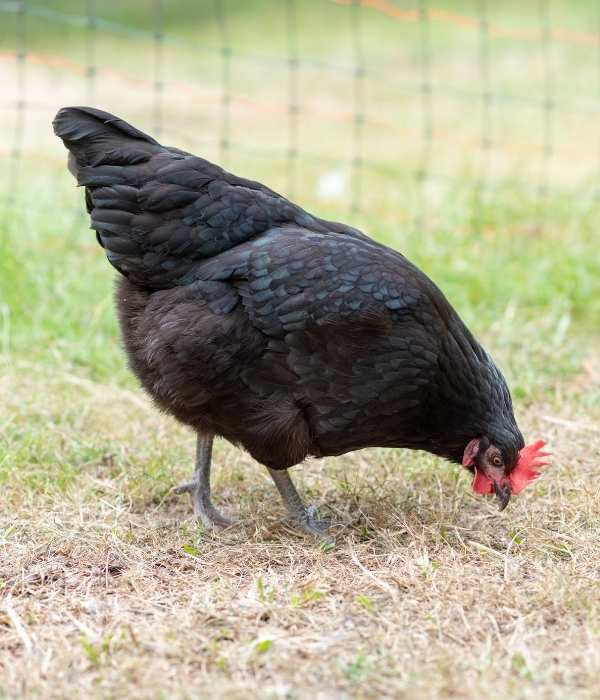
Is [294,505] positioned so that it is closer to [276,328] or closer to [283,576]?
[283,576]

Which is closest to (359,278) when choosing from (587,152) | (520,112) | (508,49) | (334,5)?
(587,152)

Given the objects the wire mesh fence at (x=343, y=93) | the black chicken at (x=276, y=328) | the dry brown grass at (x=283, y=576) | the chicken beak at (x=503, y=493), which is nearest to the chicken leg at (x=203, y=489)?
the dry brown grass at (x=283, y=576)

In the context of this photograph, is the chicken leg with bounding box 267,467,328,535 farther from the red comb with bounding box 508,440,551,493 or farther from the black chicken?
the red comb with bounding box 508,440,551,493

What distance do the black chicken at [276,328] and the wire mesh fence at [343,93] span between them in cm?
315

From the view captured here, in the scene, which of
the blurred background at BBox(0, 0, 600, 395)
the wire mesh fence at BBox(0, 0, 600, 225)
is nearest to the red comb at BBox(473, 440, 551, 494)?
the blurred background at BBox(0, 0, 600, 395)

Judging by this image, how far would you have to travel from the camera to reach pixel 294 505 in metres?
3.90

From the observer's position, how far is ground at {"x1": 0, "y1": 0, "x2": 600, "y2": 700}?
2705 mm

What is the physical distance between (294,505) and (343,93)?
34.7 feet

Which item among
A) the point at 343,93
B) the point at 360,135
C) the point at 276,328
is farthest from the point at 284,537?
the point at 343,93

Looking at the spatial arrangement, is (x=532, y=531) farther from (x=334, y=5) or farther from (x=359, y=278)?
(x=334, y=5)

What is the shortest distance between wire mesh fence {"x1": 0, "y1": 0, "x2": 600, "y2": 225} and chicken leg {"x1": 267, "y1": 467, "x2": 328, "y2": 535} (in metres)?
3.78

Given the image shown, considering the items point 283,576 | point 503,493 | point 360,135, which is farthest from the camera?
point 360,135

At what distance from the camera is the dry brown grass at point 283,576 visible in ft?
8.75

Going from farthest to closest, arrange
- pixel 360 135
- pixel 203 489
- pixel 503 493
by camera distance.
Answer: pixel 360 135 → pixel 203 489 → pixel 503 493
